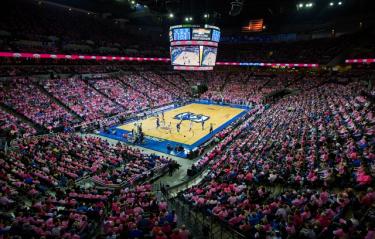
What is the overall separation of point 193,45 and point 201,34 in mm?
1432

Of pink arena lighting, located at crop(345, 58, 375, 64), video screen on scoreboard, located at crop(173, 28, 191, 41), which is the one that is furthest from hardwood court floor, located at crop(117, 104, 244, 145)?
pink arena lighting, located at crop(345, 58, 375, 64)

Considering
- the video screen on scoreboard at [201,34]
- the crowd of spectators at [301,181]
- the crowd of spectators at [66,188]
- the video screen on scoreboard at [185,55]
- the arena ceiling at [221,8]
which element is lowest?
the crowd of spectators at [66,188]

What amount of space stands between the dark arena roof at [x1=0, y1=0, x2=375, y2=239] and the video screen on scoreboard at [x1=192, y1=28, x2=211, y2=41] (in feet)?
0.36

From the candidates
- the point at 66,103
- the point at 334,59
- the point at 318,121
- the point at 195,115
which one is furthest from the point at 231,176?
the point at 334,59

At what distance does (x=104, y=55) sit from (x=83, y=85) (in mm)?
8716

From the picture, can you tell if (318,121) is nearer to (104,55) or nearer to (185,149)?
(185,149)

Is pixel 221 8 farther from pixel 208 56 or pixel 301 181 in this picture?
pixel 301 181

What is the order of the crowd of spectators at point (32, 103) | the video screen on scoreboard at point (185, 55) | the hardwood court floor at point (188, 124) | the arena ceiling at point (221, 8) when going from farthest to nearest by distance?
the arena ceiling at point (221, 8), the video screen on scoreboard at point (185, 55), the crowd of spectators at point (32, 103), the hardwood court floor at point (188, 124)

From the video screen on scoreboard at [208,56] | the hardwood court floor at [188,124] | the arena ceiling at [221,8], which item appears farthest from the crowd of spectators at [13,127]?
the video screen on scoreboard at [208,56]

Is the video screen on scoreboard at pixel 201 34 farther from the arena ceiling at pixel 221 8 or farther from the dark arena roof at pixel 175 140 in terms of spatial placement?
the arena ceiling at pixel 221 8

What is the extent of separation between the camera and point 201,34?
26.6m

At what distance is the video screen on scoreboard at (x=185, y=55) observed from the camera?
1083 inches

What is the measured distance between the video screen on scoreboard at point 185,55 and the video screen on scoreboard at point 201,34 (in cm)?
108

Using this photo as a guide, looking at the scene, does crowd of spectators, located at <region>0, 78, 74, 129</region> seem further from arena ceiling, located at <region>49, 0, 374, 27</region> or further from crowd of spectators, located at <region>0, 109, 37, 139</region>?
arena ceiling, located at <region>49, 0, 374, 27</region>
